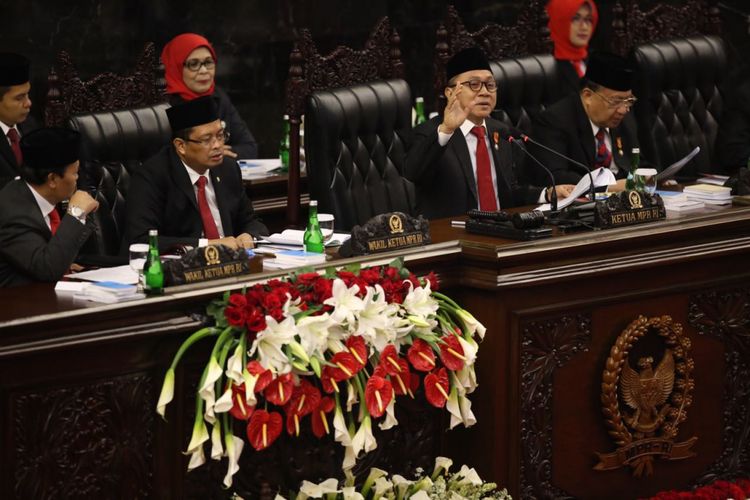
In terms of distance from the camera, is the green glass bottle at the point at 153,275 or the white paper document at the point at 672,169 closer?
the green glass bottle at the point at 153,275

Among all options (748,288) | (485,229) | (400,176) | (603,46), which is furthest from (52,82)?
(603,46)

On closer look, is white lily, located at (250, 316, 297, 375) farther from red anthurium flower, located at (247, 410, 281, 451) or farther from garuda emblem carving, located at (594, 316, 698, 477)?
garuda emblem carving, located at (594, 316, 698, 477)

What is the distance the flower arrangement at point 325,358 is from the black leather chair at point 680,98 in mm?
2617

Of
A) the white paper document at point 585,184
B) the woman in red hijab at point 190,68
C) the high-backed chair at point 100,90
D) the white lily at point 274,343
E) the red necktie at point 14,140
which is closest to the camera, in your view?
the white lily at point 274,343

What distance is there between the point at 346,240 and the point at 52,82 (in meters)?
1.40

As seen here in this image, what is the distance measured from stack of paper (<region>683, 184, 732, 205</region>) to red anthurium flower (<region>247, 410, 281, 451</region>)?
1791 millimetres

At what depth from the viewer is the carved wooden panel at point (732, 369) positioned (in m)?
4.52

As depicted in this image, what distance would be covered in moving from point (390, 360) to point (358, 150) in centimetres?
170

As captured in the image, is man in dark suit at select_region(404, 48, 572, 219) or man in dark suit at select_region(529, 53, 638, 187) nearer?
man in dark suit at select_region(404, 48, 572, 219)

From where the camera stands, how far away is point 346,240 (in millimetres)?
4195

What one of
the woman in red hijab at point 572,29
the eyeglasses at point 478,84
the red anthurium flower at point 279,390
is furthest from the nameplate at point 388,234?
the woman in red hijab at point 572,29

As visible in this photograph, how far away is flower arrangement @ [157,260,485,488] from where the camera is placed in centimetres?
355

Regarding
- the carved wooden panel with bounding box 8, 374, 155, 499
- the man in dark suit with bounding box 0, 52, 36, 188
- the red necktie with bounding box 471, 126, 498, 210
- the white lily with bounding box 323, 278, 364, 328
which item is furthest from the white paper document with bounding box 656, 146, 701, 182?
the man in dark suit with bounding box 0, 52, 36, 188

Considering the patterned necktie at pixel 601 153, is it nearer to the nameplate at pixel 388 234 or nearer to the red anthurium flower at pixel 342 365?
the nameplate at pixel 388 234
